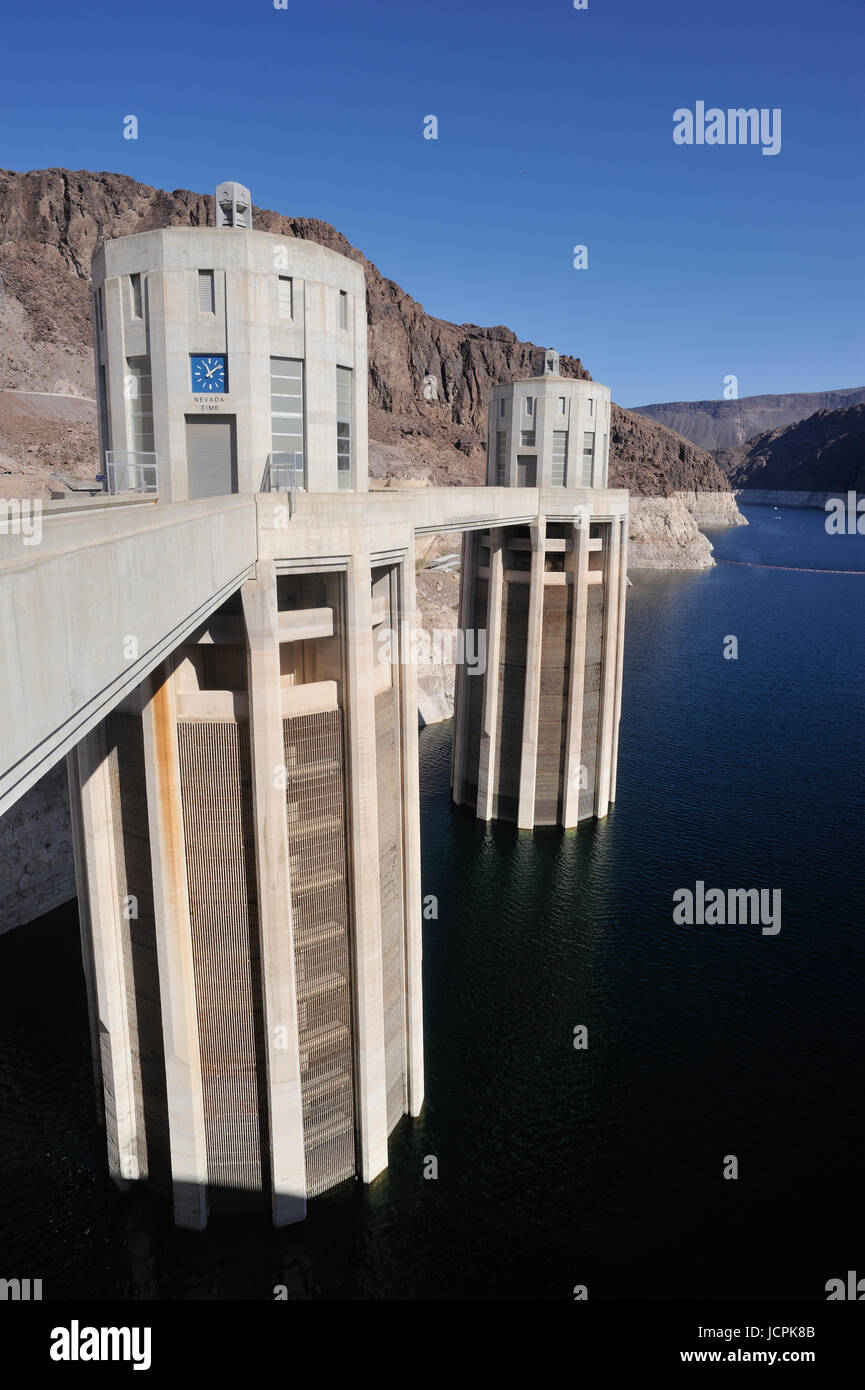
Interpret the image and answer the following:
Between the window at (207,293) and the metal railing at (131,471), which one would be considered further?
the metal railing at (131,471)

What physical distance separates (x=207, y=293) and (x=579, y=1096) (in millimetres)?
23255

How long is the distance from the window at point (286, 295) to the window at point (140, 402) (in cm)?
312

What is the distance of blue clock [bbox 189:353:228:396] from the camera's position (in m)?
18.6

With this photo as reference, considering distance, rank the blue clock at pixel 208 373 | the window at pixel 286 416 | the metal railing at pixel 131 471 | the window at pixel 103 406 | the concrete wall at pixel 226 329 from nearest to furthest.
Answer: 1. the concrete wall at pixel 226 329
2. the blue clock at pixel 208 373
3. the window at pixel 286 416
4. the metal railing at pixel 131 471
5. the window at pixel 103 406

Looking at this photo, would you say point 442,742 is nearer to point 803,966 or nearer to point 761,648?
point 803,966

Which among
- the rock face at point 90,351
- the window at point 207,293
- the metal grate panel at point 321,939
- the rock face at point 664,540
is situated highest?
the rock face at point 90,351

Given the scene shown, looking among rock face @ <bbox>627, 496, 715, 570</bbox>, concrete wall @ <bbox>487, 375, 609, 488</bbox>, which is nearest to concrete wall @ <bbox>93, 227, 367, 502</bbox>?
concrete wall @ <bbox>487, 375, 609, 488</bbox>

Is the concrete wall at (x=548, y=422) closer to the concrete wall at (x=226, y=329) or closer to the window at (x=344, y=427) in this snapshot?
the window at (x=344, y=427)

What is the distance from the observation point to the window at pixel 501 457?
42.4m

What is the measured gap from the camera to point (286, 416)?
19.5 meters

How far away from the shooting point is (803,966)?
103 ft

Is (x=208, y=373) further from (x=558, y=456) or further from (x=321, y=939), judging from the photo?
(x=558, y=456)

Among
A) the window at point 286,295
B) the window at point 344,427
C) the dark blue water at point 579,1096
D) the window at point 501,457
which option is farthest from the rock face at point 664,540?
the window at point 286,295
